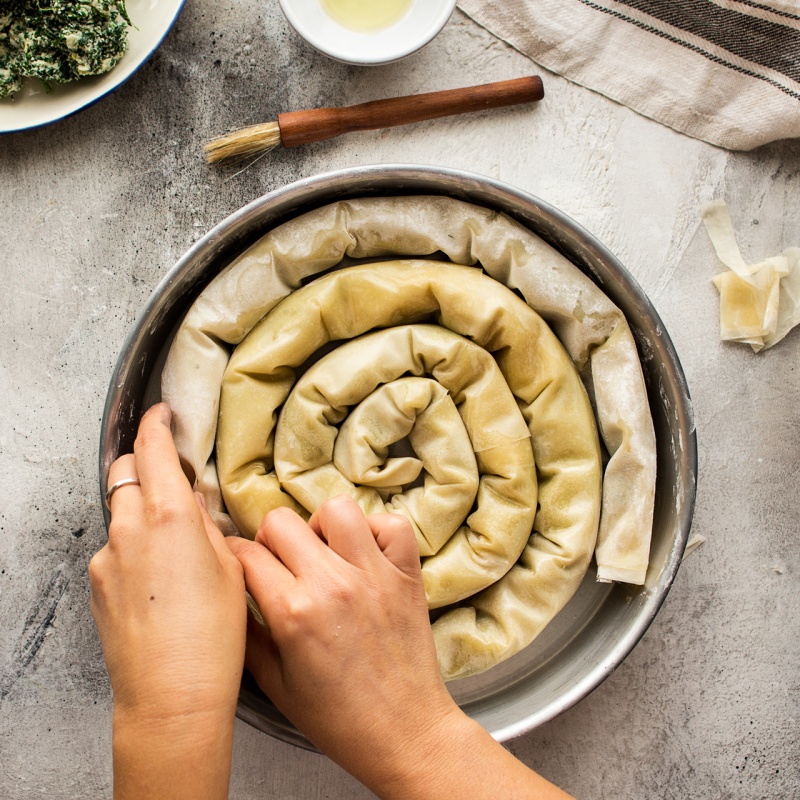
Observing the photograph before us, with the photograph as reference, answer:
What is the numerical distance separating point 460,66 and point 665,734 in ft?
3.15

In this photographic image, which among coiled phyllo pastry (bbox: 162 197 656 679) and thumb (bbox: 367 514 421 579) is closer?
thumb (bbox: 367 514 421 579)

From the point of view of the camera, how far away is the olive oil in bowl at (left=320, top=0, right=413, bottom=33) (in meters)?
0.95

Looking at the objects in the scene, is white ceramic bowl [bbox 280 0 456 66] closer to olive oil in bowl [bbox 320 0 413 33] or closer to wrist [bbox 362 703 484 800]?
olive oil in bowl [bbox 320 0 413 33]

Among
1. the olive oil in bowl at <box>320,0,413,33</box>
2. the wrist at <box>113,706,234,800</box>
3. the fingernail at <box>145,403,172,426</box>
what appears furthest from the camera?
the olive oil in bowl at <box>320,0,413,33</box>

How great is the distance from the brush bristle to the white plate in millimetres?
133

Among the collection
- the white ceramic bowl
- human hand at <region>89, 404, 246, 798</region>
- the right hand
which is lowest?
the right hand

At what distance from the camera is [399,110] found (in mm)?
951

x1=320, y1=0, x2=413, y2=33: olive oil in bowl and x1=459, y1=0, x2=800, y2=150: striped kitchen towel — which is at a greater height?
x1=320, y1=0, x2=413, y2=33: olive oil in bowl

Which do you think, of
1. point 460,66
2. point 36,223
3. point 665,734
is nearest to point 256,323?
point 36,223

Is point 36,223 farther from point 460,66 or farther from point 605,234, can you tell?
point 605,234

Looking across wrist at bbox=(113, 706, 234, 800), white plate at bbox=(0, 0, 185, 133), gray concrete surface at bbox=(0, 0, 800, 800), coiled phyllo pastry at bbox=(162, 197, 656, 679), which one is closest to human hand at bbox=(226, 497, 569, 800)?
wrist at bbox=(113, 706, 234, 800)

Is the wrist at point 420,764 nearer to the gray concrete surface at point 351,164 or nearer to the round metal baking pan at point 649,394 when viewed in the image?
the round metal baking pan at point 649,394

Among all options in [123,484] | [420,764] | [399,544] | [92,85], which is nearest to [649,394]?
[399,544]

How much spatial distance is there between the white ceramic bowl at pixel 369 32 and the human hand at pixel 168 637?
59 centimetres
